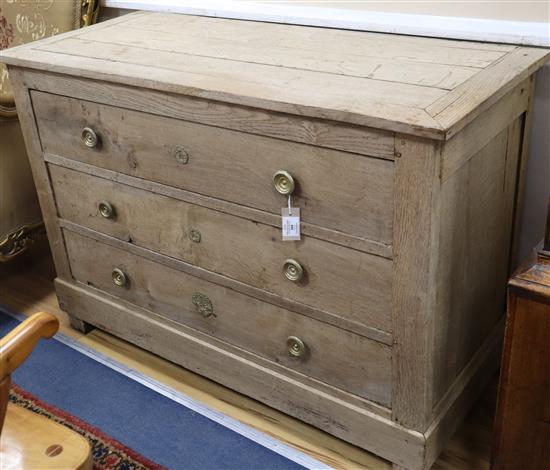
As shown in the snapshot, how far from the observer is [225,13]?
1.87m

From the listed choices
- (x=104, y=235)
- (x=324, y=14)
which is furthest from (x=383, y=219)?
(x=104, y=235)

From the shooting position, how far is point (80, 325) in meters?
2.01

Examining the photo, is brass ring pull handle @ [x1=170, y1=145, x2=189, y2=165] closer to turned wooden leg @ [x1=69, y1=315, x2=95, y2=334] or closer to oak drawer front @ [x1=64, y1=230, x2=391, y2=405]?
oak drawer front @ [x1=64, y1=230, x2=391, y2=405]

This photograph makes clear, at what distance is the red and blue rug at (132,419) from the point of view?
158cm

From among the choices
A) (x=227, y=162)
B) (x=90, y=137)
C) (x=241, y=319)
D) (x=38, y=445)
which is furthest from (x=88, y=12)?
(x=38, y=445)

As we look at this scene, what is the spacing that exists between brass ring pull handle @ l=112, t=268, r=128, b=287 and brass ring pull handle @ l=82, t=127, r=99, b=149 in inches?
12.9

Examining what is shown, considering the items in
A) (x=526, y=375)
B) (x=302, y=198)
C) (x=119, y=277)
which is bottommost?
(x=119, y=277)

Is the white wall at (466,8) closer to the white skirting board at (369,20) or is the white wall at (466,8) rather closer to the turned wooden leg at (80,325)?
the white skirting board at (369,20)

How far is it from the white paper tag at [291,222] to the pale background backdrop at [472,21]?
0.54m

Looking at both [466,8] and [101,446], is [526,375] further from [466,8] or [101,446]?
[101,446]

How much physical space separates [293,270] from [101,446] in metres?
0.62

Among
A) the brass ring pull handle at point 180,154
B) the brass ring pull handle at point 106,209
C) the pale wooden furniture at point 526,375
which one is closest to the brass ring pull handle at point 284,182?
the brass ring pull handle at point 180,154

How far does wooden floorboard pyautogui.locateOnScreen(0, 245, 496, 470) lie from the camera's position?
1555 mm

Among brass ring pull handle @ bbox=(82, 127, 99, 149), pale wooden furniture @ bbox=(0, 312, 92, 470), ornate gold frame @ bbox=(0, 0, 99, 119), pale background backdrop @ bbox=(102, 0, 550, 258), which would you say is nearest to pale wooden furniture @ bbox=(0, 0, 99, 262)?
ornate gold frame @ bbox=(0, 0, 99, 119)
